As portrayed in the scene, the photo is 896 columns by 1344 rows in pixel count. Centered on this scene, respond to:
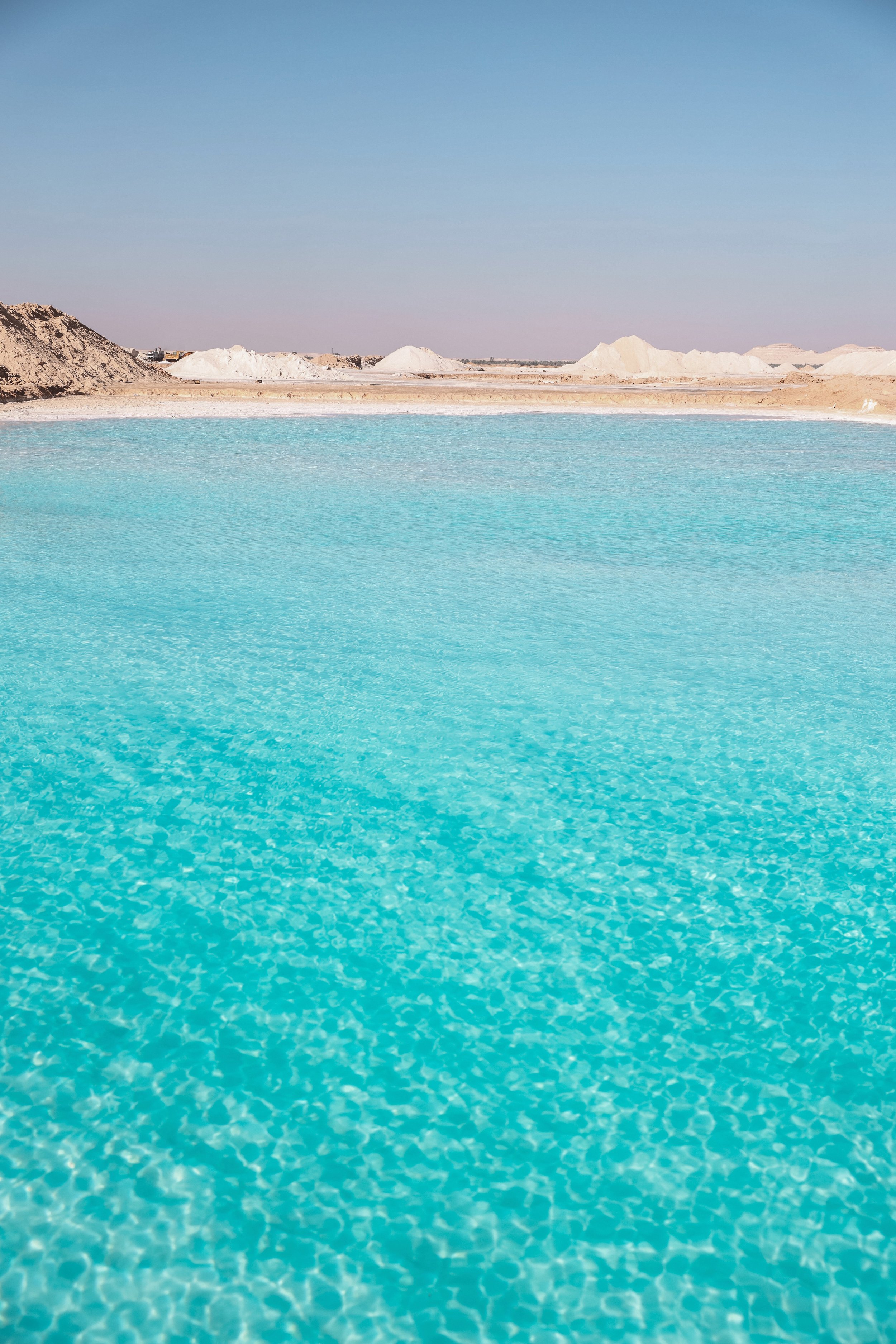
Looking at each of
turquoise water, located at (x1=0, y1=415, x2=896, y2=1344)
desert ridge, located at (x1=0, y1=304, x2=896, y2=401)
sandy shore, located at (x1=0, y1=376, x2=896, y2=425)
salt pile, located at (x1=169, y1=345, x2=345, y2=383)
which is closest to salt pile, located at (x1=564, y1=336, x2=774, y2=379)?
desert ridge, located at (x1=0, y1=304, x2=896, y2=401)

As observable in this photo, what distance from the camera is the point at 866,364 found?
258 feet

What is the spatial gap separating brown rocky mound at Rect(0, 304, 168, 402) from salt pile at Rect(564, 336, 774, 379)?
2087 inches

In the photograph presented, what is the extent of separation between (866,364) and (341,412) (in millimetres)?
66941

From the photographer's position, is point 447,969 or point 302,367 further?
point 302,367

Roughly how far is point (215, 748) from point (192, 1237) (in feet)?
9.63

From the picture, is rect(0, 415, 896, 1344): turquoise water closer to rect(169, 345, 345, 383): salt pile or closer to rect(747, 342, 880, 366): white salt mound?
rect(169, 345, 345, 383): salt pile

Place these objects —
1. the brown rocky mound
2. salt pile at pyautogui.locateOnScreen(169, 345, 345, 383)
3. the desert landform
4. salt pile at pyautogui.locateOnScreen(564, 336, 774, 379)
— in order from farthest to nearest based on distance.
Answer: salt pile at pyautogui.locateOnScreen(564, 336, 774, 379) → salt pile at pyautogui.locateOnScreen(169, 345, 345, 383) → the brown rocky mound → the desert landform

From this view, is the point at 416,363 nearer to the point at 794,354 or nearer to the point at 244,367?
the point at 244,367

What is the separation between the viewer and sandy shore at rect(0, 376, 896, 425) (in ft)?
85.7

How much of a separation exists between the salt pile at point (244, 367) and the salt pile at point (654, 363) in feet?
109

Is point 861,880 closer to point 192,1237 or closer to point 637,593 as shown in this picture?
point 192,1237

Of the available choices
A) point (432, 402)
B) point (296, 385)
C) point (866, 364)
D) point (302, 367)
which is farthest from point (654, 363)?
point (432, 402)

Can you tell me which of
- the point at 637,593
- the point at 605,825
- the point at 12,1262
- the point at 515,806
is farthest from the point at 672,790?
the point at 637,593

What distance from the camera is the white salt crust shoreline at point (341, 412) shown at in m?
24.4
